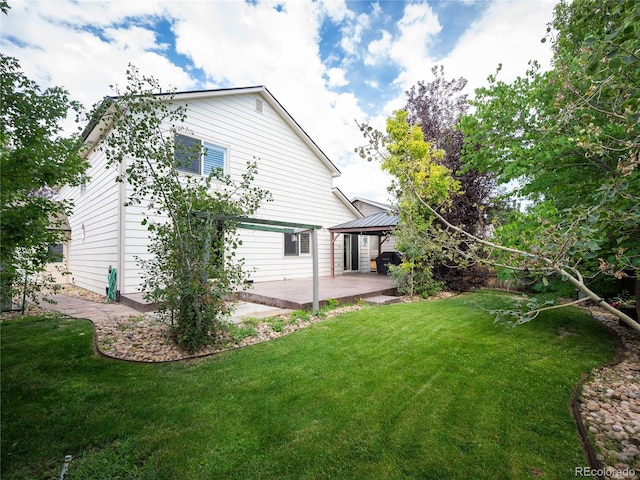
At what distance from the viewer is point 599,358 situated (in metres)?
3.53

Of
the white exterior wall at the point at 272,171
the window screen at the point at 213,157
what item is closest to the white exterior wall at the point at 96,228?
the window screen at the point at 213,157

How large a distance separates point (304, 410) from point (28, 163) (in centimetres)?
331

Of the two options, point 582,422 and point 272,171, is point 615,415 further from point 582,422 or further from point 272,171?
point 272,171

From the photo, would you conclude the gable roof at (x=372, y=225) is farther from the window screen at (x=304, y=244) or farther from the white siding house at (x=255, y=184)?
the window screen at (x=304, y=244)

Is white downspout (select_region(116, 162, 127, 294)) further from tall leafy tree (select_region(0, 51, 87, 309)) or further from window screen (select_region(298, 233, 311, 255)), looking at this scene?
window screen (select_region(298, 233, 311, 255))

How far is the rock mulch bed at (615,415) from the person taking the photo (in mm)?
1820

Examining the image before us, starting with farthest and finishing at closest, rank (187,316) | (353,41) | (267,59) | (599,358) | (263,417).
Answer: (267,59) → (353,41) → (187,316) → (599,358) → (263,417)

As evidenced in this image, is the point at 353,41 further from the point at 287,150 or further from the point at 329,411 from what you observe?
the point at 329,411

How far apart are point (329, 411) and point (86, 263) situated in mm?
10716

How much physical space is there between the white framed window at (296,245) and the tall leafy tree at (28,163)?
7.68 metres

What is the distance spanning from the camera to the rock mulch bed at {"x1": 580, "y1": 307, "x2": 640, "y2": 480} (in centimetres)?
182

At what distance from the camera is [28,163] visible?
2.45m

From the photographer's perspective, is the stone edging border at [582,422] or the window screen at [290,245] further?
the window screen at [290,245]

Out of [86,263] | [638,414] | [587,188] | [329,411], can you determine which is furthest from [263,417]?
[86,263]
